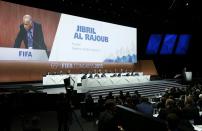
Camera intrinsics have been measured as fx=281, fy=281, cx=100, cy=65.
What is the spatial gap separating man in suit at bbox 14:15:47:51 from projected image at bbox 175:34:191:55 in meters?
14.6

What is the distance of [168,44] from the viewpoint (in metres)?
26.3

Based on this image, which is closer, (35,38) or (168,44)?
(35,38)

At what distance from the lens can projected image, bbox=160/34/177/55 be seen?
26250mm

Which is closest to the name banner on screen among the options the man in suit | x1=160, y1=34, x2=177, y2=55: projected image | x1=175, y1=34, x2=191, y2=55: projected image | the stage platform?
the man in suit

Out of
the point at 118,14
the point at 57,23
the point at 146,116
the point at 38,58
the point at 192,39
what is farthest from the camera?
the point at 192,39

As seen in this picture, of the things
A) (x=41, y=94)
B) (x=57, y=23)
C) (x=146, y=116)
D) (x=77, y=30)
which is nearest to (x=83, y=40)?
(x=77, y=30)

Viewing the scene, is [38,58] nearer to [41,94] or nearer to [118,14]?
[41,94]

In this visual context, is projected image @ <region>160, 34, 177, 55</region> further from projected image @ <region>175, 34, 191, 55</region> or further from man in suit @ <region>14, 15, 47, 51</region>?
man in suit @ <region>14, 15, 47, 51</region>

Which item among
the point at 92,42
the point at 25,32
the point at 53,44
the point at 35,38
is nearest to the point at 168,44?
the point at 92,42

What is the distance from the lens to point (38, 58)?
15.6m

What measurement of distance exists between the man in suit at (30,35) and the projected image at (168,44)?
45.4ft

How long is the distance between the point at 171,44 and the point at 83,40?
11.4 m

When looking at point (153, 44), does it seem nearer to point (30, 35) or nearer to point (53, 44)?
point (53, 44)

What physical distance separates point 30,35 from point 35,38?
371 millimetres
